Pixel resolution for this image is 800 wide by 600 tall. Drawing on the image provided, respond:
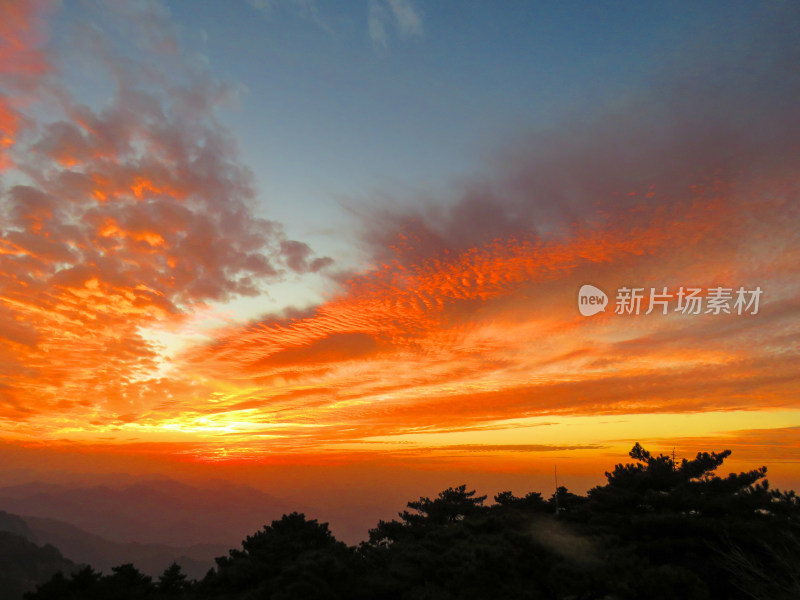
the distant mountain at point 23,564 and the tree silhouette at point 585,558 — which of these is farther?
the distant mountain at point 23,564

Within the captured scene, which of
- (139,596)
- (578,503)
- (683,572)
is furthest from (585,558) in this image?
(139,596)

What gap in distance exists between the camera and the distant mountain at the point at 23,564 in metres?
105

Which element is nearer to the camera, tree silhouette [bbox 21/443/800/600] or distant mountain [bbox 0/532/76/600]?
tree silhouette [bbox 21/443/800/600]

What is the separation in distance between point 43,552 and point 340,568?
535ft

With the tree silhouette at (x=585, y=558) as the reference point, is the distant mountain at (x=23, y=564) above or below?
below

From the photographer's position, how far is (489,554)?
1802 centimetres

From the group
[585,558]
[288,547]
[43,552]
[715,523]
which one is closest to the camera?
[585,558]

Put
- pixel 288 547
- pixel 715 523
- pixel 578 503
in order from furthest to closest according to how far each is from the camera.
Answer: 1. pixel 578 503
2. pixel 288 547
3. pixel 715 523

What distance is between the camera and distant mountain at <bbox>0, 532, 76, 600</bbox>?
104856 mm

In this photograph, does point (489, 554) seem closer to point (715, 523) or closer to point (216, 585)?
point (715, 523)

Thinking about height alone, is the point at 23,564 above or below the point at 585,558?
below

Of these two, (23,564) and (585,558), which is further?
(23,564)

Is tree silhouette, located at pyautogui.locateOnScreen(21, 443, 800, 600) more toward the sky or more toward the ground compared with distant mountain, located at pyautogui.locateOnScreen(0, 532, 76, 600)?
more toward the sky

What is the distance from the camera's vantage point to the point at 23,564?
390ft
